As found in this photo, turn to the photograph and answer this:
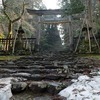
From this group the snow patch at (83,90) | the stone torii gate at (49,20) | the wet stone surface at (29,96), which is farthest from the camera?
the stone torii gate at (49,20)

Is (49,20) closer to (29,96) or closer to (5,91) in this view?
(29,96)

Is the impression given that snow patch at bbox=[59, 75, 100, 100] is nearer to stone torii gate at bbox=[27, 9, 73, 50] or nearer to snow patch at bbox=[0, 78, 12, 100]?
snow patch at bbox=[0, 78, 12, 100]

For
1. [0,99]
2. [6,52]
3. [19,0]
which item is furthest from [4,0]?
[0,99]

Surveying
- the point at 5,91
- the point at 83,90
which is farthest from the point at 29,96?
the point at 83,90

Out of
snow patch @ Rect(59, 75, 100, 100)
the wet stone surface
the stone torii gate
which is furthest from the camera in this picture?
the stone torii gate

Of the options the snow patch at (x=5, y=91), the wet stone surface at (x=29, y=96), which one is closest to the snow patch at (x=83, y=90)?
the wet stone surface at (x=29, y=96)

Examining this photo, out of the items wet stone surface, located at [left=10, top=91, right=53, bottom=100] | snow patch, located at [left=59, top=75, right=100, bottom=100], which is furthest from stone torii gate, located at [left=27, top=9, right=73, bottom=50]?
wet stone surface, located at [left=10, top=91, right=53, bottom=100]

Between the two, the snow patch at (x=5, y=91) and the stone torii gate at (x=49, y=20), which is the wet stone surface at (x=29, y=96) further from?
the stone torii gate at (x=49, y=20)

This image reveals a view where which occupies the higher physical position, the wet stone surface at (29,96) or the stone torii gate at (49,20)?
the stone torii gate at (49,20)

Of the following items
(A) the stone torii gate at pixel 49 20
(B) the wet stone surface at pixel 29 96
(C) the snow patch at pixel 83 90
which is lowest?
(B) the wet stone surface at pixel 29 96

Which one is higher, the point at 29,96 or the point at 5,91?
the point at 5,91

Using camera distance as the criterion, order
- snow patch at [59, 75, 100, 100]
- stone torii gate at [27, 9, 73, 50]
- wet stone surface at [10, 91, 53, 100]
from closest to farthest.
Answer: snow patch at [59, 75, 100, 100] < wet stone surface at [10, 91, 53, 100] < stone torii gate at [27, 9, 73, 50]

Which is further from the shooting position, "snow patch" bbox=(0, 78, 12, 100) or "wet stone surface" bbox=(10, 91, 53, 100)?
"wet stone surface" bbox=(10, 91, 53, 100)

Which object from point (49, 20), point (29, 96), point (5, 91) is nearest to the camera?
point (5, 91)
